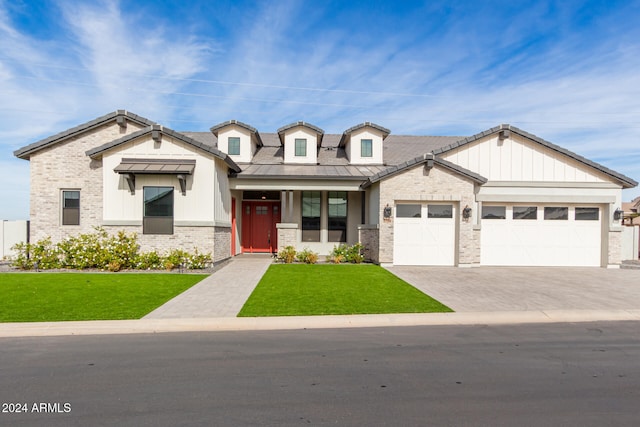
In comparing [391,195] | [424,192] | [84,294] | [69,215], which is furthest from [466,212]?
[69,215]

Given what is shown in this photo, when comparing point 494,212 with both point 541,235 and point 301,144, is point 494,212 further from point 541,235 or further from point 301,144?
point 301,144

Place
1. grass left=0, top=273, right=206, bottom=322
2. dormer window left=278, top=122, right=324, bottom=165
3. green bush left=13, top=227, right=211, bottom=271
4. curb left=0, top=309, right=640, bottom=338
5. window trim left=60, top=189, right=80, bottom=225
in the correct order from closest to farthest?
curb left=0, top=309, right=640, bottom=338
grass left=0, top=273, right=206, bottom=322
green bush left=13, top=227, right=211, bottom=271
window trim left=60, top=189, right=80, bottom=225
dormer window left=278, top=122, right=324, bottom=165

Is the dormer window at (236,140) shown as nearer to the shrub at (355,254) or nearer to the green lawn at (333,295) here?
the shrub at (355,254)

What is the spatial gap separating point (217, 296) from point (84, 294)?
3215mm

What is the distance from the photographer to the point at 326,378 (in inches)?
171

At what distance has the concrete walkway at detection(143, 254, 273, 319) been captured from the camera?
7056 millimetres

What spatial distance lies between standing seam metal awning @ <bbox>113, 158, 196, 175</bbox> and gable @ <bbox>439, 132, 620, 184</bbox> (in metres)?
10.0

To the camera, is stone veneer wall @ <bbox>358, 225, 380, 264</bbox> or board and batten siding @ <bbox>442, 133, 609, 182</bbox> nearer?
stone veneer wall @ <bbox>358, 225, 380, 264</bbox>

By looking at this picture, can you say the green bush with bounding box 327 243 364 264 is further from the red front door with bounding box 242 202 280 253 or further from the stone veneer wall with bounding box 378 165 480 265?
the red front door with bounding box 242 202 280 253

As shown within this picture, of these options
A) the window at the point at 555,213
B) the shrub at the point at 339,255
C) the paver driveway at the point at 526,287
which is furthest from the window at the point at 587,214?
the shrub at the point at 339,255

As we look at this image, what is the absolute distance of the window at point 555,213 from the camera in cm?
1450

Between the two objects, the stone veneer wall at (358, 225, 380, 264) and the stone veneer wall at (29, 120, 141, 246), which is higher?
the stone veneer wall at (29, 120, 141, 246)

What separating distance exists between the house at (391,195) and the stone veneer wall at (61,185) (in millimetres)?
40

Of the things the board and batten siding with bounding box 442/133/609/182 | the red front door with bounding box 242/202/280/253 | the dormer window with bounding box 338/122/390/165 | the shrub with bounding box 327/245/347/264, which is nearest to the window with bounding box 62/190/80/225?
the red front door with bounding box 242/202/280/253
